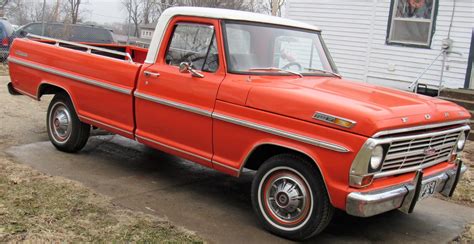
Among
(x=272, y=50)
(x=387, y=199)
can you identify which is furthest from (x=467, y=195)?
(x=272, y=50)

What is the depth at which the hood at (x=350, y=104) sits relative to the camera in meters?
3.77

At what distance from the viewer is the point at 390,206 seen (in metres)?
3.91

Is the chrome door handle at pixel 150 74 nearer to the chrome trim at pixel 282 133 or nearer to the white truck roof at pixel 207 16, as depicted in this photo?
the white truck roof at pixel 207 16

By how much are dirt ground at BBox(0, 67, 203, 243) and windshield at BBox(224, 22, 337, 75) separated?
5.27 ft

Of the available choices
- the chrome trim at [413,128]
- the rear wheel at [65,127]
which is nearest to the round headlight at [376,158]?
the chrome trim at [413,128]

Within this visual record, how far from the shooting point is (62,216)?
4.29 metres

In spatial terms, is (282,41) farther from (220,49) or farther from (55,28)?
(55,28)

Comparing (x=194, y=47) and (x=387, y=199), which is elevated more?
(x=194, y=47)

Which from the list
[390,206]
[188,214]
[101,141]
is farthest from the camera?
[101,141]

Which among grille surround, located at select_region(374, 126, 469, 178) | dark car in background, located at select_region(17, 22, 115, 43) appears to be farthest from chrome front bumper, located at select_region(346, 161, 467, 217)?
dark car in background, located at select_region(17, 22, 115, 43)

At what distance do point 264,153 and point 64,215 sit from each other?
183 centimetres

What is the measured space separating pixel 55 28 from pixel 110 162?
42.3 feet

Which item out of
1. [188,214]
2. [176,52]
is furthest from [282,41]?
[188,214]

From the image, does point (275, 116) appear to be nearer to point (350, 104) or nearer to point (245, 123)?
point (245, 123)
